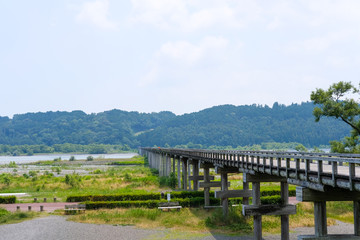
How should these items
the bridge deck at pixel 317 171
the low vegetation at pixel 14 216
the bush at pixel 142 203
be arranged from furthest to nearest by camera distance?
1. the bush at pixel 142 203
2. the low vegetation at pixel 14 216
3. the bridge deck at pixel 317 171

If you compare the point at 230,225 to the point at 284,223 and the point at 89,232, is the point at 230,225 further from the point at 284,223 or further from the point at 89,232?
the point at 89,232

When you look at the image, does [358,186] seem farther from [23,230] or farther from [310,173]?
[23,230]

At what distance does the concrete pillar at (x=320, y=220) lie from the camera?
14.6 m

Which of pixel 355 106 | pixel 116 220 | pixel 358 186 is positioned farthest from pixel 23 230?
pixel 355 106

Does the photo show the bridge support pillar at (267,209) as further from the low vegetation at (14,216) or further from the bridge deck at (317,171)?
the low vegetation at (14,216)

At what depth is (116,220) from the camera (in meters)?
30.0

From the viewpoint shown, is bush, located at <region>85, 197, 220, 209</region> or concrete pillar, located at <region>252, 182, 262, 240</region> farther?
bush, located at <region>85, 197, 220, 209</region>

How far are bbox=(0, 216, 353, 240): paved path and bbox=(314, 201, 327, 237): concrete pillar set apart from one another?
1029 cm

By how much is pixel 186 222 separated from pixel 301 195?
15028 mm

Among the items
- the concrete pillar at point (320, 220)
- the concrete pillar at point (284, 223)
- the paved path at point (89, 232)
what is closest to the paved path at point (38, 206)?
the paved path at point (89, 232)

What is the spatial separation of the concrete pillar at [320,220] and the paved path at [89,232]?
1029 centimetres

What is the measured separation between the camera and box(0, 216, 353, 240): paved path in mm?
24672

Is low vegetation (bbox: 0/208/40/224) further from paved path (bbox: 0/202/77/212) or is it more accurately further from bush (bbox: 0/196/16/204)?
bush (bbox: 0/196/16/204)

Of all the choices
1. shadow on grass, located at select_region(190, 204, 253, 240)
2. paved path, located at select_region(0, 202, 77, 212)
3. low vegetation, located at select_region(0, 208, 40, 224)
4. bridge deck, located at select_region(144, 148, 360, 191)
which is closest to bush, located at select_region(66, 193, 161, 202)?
paved path, located at select_region(0, 202, 77, 212)
